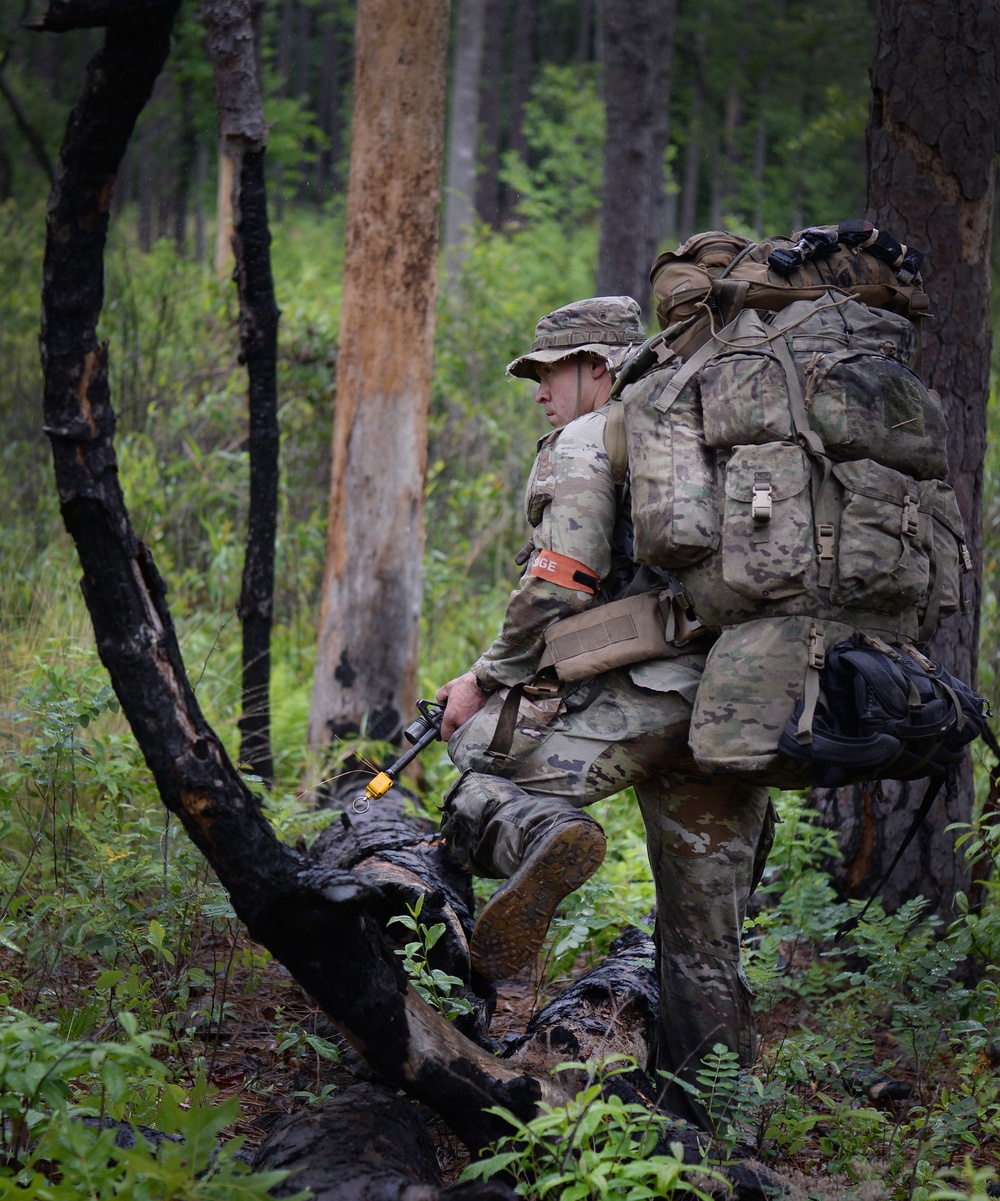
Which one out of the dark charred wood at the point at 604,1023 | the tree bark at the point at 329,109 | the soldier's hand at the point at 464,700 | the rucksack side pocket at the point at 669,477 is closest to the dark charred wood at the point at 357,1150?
the dark charred wood at the point at 604,1023

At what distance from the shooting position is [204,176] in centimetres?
3309

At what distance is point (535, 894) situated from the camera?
2.86 m

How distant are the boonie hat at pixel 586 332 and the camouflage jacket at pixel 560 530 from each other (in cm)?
26

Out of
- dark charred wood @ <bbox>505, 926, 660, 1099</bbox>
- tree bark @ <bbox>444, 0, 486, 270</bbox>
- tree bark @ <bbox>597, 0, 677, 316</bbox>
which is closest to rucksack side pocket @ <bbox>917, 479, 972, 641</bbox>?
dark charred wood @ <bbox>505, 926, 660, 1099</bbox>

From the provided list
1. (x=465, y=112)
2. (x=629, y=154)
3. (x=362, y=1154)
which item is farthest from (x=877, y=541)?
(x=465, y=112)

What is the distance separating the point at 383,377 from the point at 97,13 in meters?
4.15

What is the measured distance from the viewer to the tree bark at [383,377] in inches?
237

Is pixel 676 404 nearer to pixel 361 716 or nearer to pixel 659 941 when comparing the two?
pixel 659 941

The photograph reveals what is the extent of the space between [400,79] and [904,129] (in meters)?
2.76

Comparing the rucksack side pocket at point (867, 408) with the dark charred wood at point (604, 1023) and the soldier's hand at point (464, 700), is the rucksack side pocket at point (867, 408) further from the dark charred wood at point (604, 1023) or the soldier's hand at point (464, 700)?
the dark charred wood at point (604, 1023)

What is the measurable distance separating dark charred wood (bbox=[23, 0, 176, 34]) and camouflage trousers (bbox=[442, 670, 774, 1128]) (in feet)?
6.83

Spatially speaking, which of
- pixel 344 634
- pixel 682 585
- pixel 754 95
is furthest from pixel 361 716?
pixel 754 95

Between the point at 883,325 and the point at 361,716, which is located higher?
the point at 883,325

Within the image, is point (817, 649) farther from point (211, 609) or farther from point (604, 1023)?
point (211, 609)
